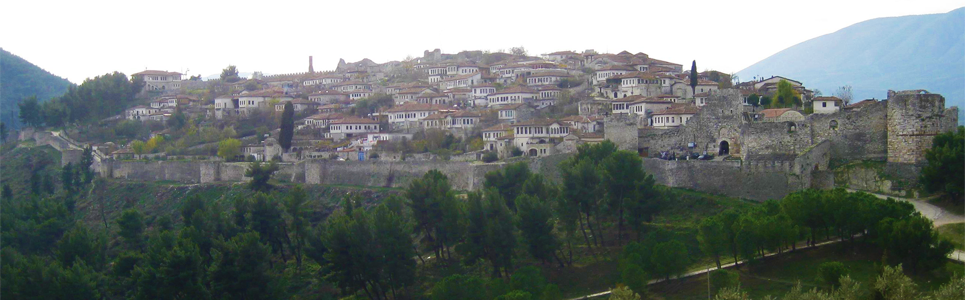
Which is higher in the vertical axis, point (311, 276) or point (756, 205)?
point (756, 205)

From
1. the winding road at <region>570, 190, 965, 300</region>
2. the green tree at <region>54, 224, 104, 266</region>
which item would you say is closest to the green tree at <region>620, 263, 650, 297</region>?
the winding road at <region>570, 190, 965, 300</region>

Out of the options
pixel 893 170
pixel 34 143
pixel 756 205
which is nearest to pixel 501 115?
pixel 756 205

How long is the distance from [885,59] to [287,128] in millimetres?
73085

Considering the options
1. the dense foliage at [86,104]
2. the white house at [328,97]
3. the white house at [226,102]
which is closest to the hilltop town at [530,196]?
the white house at [328,97]

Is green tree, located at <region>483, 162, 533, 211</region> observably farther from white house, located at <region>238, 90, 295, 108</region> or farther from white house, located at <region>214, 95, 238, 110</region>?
white house, located at <region>214, 95, 238, 110</region>

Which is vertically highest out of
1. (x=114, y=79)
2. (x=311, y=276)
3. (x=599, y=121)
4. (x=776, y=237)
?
(x=114, y=79)

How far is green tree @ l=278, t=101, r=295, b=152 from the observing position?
2058 inches

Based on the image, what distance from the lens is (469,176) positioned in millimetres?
41906

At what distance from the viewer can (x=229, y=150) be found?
54344 mm

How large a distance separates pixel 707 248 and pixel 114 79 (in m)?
64.1

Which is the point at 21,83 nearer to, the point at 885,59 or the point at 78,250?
the point at 78,250

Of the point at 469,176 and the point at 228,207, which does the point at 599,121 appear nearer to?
the point at 469,176

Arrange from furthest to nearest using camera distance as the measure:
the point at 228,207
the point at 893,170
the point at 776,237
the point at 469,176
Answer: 1. the point at 228,207
2. the point at 469,176
3. the point at 893,170
4. the point at 776,237

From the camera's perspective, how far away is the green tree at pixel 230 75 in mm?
83938
